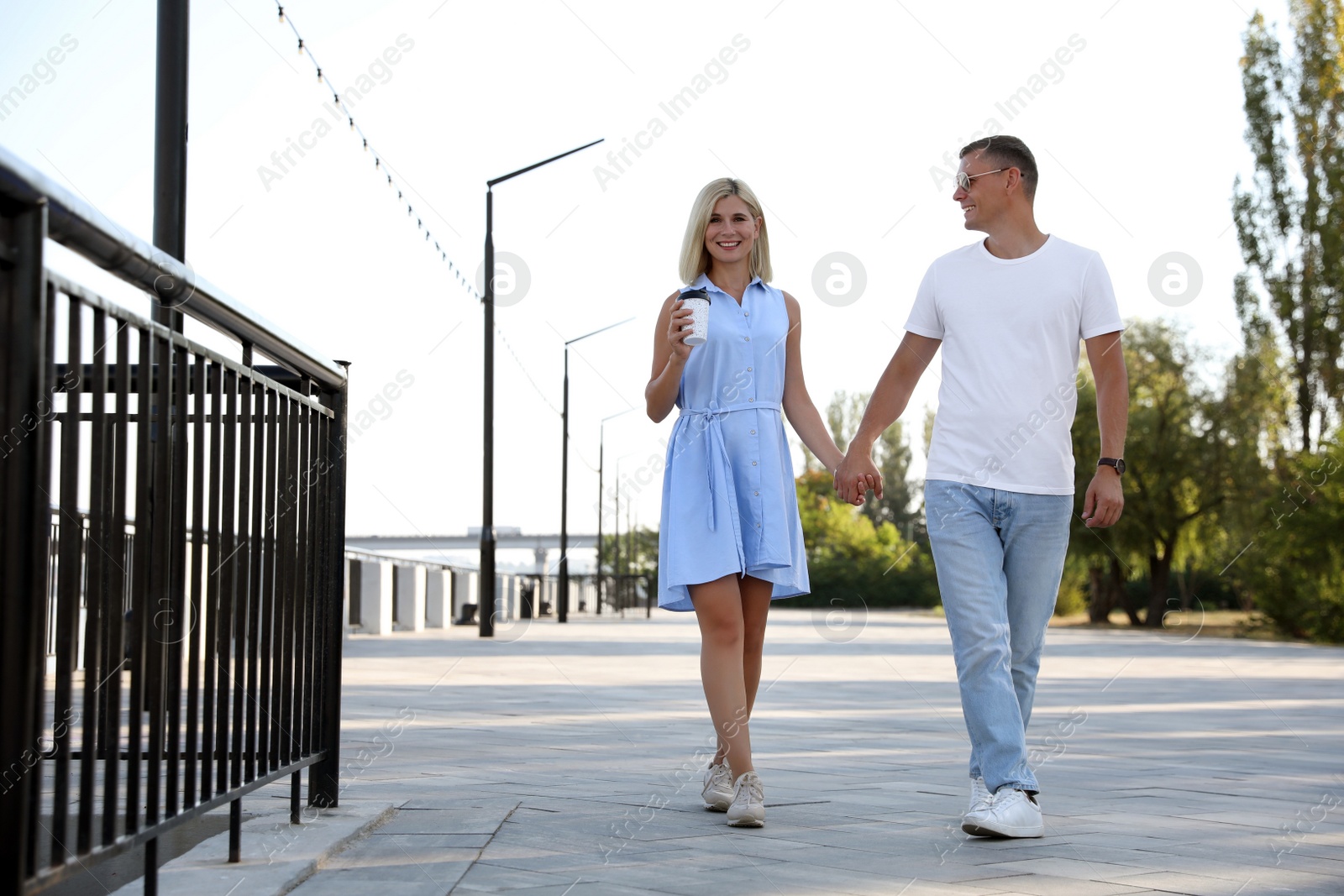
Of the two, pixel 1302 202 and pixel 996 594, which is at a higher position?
pixel 1302 202

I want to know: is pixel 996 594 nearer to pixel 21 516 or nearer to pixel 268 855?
pixel 268 855

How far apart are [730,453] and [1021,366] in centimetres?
98

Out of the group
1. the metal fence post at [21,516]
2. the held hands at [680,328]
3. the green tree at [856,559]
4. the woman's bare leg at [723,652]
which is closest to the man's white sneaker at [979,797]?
the woman's bare leg at [723,652]

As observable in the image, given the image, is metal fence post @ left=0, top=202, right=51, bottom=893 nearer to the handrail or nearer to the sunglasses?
the handrail

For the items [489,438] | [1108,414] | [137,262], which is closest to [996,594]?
[1108,414]

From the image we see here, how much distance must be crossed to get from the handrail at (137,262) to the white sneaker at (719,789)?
1.83 m

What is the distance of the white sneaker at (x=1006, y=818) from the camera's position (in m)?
4.06

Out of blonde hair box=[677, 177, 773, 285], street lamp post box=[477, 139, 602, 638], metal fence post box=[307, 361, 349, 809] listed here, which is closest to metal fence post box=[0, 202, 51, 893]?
metal fence post box=[307, 361, 349, 809]

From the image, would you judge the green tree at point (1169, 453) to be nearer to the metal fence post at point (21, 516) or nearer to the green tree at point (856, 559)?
the green tree at point (856, 559)

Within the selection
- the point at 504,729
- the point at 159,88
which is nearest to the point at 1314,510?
the point at 504,729

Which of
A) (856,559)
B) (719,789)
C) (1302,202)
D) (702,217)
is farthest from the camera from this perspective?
(856,559)

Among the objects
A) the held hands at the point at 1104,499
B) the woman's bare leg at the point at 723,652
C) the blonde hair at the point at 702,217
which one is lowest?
the woman's bare leg at the point at 723,652

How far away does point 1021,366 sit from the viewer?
4453 millimetres

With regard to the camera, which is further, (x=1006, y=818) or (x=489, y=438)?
(x=489, y=438)
